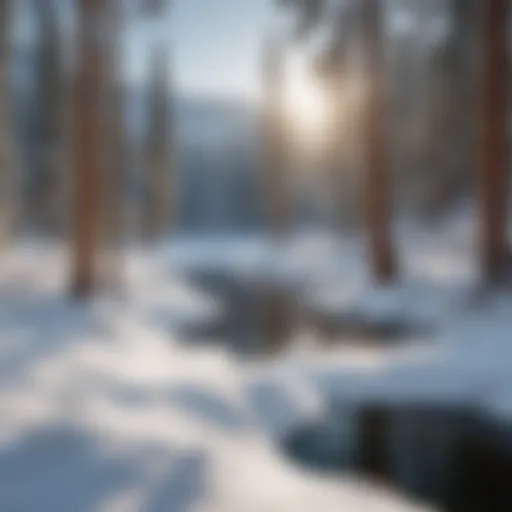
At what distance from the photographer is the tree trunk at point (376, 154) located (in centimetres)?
1468

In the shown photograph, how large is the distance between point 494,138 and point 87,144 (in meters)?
6.44

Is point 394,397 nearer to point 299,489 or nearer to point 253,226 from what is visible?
point 299,489

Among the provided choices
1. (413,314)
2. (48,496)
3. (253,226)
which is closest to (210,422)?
(48,496)

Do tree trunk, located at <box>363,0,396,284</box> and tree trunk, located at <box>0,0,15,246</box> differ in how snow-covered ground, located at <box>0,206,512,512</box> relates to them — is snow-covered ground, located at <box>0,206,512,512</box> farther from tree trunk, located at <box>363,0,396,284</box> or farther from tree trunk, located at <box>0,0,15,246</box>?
tree trunk, located at <box>0,0,15,246</box>

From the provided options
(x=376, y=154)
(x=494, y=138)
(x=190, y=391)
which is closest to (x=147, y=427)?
(x=190, y=391)

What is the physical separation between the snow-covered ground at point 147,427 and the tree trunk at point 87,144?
73.6 inches

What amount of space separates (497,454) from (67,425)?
3.51m

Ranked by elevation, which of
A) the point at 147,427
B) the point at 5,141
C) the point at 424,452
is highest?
the point at 5,141

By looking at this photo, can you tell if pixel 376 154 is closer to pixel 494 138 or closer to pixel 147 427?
pixel 494 138

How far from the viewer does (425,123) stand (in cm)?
2553

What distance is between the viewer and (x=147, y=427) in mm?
5930

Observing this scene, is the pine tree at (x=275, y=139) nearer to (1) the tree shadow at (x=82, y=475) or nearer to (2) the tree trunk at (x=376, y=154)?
(2) the tree trunk at (x=376, y=154)

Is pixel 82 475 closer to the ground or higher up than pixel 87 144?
closer to the ground

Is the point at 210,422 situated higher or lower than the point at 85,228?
lower
